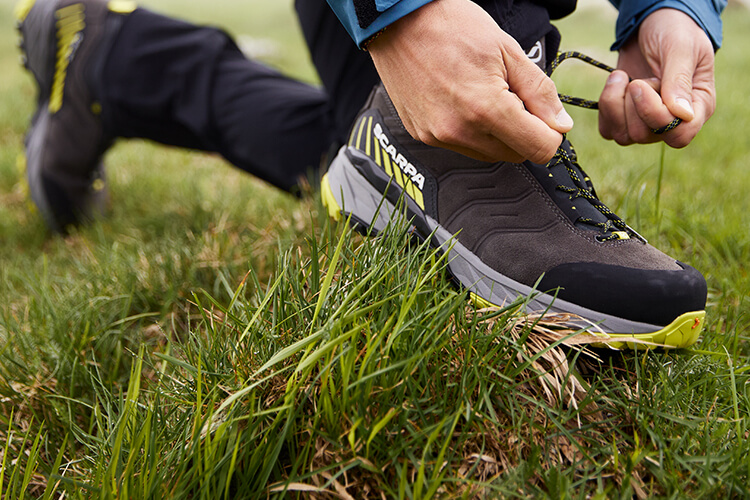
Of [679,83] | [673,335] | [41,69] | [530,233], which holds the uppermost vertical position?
[679,83]

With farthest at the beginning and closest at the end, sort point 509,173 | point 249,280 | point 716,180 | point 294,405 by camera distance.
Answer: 1. point 716,180
2. point 249,280
3. point 509,173
4. point 294,405

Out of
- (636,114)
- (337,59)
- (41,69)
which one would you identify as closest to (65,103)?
(41,69)

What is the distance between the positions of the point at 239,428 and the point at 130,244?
1.50 meters

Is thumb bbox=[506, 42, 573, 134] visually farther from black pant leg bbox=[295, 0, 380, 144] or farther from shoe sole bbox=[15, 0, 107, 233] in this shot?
shoe sole bbox=[15, 0, 107, 233]

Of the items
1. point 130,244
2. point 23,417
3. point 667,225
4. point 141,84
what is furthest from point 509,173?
point 141,84

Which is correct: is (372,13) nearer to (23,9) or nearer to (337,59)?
(337,59)

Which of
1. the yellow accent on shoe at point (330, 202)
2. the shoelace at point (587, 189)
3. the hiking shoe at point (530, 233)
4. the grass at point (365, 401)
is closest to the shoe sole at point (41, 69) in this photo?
the grass at point (365, 401)

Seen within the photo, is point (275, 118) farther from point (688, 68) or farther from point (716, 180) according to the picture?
point (716, 180)

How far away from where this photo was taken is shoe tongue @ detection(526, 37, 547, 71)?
55.1 inches

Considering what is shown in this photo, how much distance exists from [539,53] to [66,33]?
2248mm

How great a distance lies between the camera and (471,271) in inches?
54.3

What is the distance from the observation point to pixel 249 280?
175cm

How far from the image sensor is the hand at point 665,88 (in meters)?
1.32

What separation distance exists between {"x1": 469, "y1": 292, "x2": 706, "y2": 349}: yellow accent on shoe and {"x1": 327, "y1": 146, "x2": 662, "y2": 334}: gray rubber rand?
2 centimetres
